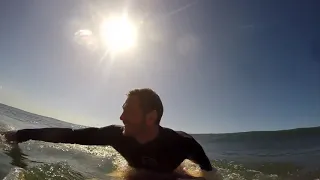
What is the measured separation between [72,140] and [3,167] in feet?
3.89

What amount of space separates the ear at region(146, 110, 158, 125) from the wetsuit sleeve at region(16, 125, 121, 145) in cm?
60

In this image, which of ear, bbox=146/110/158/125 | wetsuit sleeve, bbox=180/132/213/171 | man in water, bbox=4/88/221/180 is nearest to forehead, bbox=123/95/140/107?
man in water, bbox=4/88/221/180

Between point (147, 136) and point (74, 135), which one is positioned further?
point (74, 135)

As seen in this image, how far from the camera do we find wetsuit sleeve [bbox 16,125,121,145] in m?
5.11

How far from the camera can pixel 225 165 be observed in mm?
8641

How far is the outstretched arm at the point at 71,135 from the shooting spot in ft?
16.8

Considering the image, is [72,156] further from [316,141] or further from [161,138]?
[316,141]

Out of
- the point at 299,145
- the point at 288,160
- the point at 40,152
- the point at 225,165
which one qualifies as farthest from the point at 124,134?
the point at 299,145

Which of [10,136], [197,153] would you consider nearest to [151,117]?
[197,153]

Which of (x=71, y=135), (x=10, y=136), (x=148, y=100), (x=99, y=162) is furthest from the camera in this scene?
(x=99, y=162)

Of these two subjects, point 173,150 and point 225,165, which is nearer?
point 173,150

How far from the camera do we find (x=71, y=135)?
16.8ft

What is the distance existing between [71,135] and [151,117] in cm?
133

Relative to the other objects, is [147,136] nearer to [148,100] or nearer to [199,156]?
[148,100]
